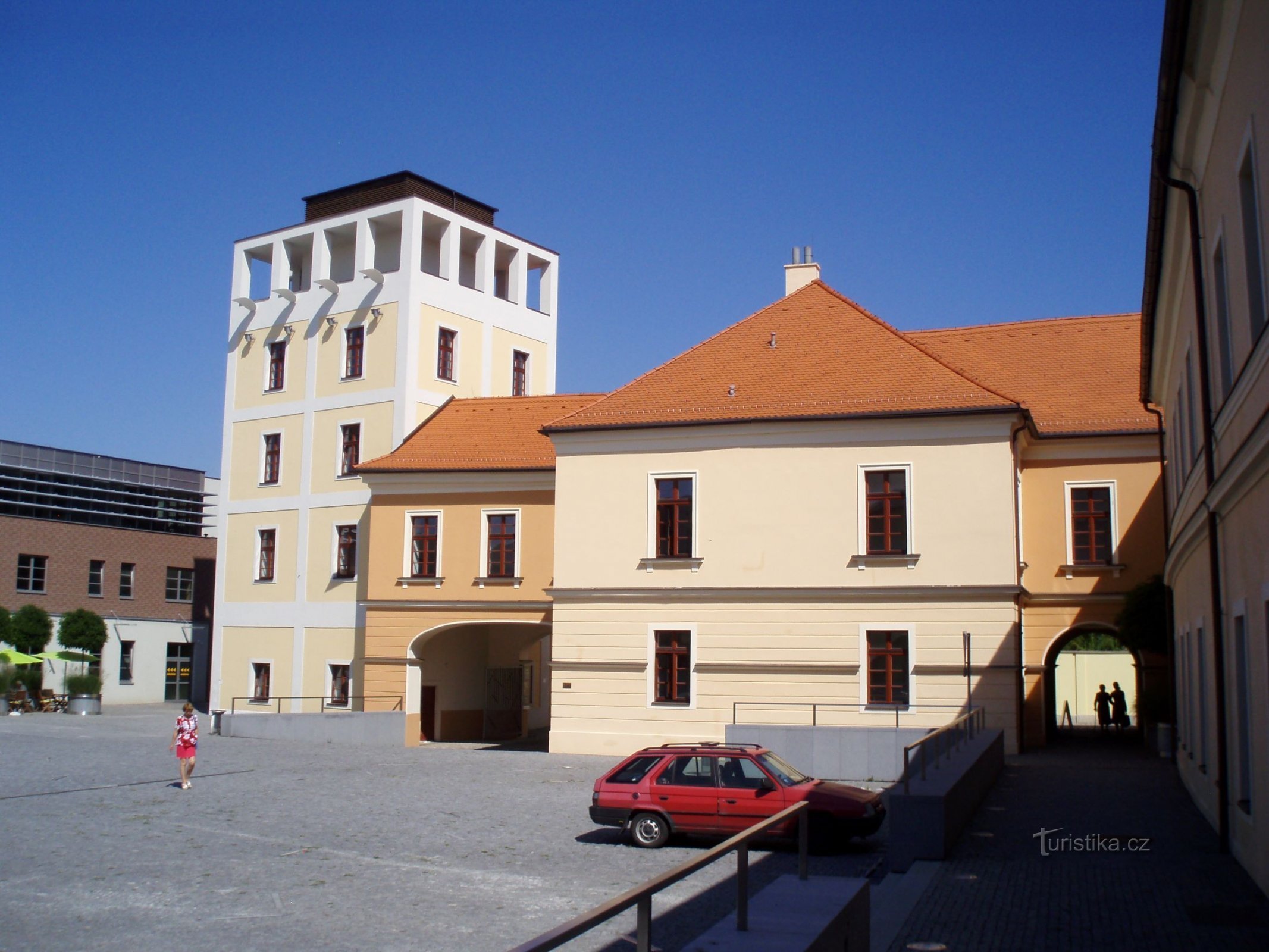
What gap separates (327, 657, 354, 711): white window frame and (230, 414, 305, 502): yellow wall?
20.9ft

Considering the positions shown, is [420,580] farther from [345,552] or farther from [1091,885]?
[1091,885]

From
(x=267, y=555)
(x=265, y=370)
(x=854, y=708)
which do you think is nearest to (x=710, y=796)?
(x=854, y=708)

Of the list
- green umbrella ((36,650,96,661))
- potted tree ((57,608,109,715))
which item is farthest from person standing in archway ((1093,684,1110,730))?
green umbrella ((36,650,96,661))

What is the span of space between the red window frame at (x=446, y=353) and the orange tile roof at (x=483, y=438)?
2.30 m

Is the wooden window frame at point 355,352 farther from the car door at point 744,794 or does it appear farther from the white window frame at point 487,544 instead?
the car door at point 744,794

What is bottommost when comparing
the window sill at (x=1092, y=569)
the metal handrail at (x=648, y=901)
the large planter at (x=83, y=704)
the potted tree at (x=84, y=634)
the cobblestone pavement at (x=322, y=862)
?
the large planter at (x=83, y=704)

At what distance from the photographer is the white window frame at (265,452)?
146ft

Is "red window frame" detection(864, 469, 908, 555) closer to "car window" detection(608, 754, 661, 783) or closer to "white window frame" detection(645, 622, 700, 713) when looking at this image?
"white window frame" detection(645, 622, 700, 713)

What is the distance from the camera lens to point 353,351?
43.5 meters

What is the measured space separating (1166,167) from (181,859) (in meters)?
14.4

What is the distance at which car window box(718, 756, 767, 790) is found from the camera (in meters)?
16.9

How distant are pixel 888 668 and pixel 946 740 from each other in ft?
34.4

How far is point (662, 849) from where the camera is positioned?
1680cm
